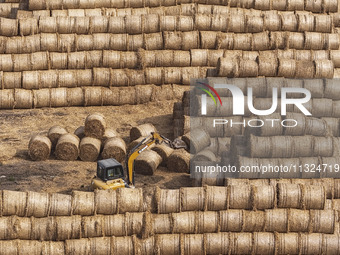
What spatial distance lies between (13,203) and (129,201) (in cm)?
330

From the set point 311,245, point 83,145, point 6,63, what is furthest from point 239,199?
point 6,63

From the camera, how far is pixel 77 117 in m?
28.7

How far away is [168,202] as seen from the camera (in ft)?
64.1

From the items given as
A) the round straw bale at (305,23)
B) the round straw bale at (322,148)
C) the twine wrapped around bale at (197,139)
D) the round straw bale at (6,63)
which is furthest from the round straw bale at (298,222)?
the round straw bale at (6,63)

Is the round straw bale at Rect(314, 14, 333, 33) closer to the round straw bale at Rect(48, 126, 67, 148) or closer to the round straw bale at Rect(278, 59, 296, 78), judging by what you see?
the round straw bale at Rect(278, 59, 296, 78)

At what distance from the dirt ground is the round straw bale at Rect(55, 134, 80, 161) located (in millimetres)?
268

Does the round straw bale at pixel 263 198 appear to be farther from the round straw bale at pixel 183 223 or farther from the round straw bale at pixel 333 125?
the round straw bale at pixel 333 125

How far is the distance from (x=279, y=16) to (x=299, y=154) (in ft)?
36.6

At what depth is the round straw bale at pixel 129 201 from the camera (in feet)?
63.3

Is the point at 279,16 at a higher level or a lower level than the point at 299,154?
higher

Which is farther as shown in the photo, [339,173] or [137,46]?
[137,46]

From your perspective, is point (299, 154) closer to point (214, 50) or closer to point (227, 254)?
point (227, 254)

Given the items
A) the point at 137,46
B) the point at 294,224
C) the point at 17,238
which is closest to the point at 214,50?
the point at 137,46

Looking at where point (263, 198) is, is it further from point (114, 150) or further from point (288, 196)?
point (114, 150)
